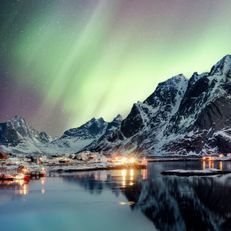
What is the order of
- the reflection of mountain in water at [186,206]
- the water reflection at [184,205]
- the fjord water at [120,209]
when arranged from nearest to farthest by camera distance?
1. the reflection of mountain in water at [186,206]
2. the water reflection at [184,205]
3. the fjord water at [120,209]

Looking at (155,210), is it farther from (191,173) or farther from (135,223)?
(191,173)

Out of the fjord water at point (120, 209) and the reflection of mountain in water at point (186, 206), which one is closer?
the reflection of mountain in water at point (186, 206)

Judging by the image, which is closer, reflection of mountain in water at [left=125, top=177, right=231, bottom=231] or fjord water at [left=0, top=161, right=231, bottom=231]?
reflection of mountain in water at [left=125, top=177, right=231, bottom=231]

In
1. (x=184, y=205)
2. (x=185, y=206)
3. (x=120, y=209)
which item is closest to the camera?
(x=120, y=209)

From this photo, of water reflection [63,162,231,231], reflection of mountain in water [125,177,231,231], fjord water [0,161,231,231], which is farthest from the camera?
fjord water [0,161,231,231]

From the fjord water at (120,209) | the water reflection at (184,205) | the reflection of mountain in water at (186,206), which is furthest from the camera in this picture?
the fjord water at (120,209)

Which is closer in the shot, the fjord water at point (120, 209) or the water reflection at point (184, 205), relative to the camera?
the water reflection at point (184, 205)

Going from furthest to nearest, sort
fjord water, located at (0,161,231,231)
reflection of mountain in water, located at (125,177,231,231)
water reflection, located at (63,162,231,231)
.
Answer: fjord water, located at (0,161,231,231) → water reflection, located at (63,162,231,231) → reflection of mountain in water, located at (125,177,231,231)

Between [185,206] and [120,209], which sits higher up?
[185,206]

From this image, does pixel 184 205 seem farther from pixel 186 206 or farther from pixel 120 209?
pixel 120 209

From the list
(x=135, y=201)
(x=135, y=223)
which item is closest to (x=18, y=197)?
(x=135, y=201)

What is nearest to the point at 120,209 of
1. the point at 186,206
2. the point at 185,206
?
the point at 185,206

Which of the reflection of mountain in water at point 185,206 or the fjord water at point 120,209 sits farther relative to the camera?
the fjord water at point 120,209

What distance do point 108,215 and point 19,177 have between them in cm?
8172
